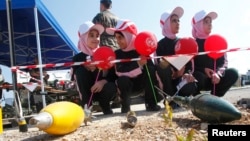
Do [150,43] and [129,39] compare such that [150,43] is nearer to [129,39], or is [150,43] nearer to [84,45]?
[129,39]

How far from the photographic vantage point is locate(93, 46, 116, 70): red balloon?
4541 mm

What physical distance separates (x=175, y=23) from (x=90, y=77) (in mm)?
1460

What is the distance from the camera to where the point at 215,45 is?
4.77 meters

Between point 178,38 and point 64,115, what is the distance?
8.56 feet

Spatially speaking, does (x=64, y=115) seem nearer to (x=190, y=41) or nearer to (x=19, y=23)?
(x=190, y=41)

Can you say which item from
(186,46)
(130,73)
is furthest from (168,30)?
(130,73)

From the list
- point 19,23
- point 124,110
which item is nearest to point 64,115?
point 124,110

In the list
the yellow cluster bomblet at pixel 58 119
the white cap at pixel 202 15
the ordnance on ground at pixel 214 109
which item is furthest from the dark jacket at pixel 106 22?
the ordnance on ground at pixel 214 109

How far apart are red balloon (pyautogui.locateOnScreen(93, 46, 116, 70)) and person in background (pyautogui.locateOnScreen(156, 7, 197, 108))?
65cm

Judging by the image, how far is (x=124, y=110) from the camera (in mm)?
4559

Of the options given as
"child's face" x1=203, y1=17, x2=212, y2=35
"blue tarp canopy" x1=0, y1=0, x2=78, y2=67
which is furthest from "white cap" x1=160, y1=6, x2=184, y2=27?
"blue tarp canopy" x1=0, y1=0, x2=78, y2=67

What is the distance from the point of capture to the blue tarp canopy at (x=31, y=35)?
7078 millimetres

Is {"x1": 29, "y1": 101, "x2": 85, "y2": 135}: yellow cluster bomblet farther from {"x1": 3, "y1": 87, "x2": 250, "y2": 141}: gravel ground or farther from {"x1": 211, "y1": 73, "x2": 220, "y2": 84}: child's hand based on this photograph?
{"x1": 211, "y1": 73, "x2": 220, "y2": 84}: child's hand

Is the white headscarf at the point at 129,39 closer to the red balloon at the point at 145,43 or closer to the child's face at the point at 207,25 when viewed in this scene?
the red balloon at the point at 145,43
